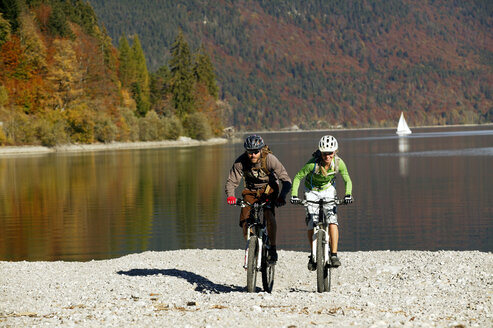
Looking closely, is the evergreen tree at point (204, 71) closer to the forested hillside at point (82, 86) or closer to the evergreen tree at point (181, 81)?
the forested hillside at point (82, 86)

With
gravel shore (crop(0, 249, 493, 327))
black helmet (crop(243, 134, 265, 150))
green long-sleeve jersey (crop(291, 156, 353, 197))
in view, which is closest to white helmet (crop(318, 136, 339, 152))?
green long-sleeve jersey (crop(291, 156, 353, 197))

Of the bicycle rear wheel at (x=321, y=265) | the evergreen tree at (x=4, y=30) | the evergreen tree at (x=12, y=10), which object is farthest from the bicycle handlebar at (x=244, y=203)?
the evergreen tree at (x=12, y=10)

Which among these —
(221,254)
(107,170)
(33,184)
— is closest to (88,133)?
(107,170)

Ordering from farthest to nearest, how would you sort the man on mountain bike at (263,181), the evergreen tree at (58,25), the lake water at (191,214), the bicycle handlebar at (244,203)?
1. the evergreen tree at (58,25)
2. the lake water at (191,214)
3. the man on mountain bike at (263,181)
4. the bicycle handlebar at (244,203)

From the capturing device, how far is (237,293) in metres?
11.5

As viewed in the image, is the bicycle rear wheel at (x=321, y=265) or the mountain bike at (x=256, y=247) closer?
the bicycle rear wheel at (x=321, y=265)

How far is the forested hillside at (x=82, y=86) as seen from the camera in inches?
3703

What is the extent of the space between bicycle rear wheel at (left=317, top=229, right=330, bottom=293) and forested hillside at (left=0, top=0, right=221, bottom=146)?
79.7 meters

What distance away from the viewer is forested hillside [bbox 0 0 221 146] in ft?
309

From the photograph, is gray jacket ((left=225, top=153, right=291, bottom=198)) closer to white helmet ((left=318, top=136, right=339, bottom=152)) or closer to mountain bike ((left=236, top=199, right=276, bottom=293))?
mountain bike ((left=236, top=199, right=276, bottom=293))

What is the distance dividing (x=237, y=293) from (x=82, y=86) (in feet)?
318

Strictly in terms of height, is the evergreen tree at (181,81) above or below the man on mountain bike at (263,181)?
above

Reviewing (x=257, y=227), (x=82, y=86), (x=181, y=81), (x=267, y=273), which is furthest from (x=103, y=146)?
(x=257, y=227)

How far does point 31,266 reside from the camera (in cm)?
1596
